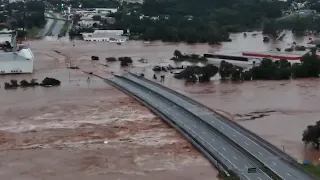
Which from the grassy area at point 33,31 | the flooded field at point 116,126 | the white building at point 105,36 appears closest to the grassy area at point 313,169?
the flooded field at point 116,126

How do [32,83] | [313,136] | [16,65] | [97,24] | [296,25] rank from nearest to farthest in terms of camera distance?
[313,136] < [32,83] < [16,65] < [296,25] < [97,24]

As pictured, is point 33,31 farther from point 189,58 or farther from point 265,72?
point 265,72

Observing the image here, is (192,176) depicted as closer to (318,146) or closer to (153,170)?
(153,170)

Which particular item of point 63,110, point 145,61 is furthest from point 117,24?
point 63,110

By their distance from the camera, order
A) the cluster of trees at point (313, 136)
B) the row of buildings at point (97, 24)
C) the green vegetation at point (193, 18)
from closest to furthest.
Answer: the cluster of trees at point (313, 136) < the green vegetation at point (193, 18) < the row of buildings at point (97, 24)

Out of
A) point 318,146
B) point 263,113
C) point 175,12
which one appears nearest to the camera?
point 318,146

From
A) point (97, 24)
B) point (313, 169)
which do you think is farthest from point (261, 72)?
point (97, 24)

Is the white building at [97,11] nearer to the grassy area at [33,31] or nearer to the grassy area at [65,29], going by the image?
the grassy area at [65,29]
